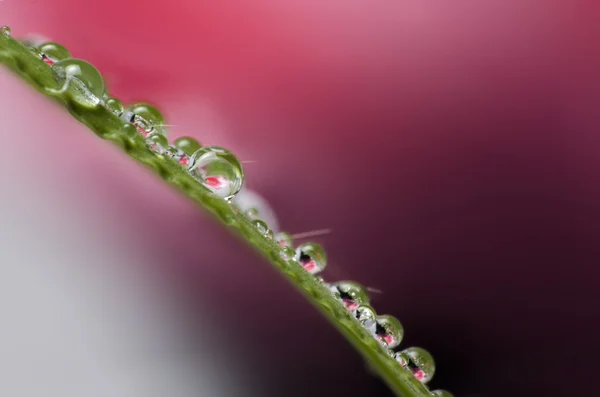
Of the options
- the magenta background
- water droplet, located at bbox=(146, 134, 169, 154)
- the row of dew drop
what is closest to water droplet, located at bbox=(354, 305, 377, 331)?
the row of dew drop

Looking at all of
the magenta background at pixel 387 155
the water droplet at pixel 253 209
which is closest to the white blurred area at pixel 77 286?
the magenta background at pixel 387 155

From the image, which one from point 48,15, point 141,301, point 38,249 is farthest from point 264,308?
point 48,15

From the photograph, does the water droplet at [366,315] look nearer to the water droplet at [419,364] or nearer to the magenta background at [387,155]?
the water droplet at [419,364]

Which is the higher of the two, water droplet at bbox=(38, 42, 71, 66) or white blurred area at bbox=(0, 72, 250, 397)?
white blurred area at bbox=(0, 72, 250, 397)

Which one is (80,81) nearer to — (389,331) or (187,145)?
(187,145)

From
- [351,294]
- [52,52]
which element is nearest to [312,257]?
[351,294]

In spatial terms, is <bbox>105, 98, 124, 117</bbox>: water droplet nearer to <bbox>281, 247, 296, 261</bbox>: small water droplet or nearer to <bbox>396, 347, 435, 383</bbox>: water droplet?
<bbox>281, 247, 296, 261</bbox>: small water droplet

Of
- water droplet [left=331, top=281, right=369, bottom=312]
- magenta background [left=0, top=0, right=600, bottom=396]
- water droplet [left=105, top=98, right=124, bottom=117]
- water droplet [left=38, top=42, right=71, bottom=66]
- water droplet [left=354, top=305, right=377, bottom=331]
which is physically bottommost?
water droplet [left=105, top=98, right=124, bottom=117]

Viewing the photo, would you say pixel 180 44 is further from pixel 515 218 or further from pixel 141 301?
pixel 515 218
